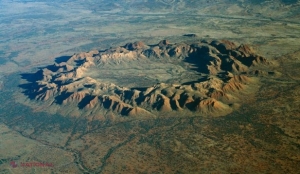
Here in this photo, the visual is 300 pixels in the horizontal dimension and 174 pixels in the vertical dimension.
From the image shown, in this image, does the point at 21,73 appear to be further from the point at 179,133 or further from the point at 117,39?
the point at 179,133

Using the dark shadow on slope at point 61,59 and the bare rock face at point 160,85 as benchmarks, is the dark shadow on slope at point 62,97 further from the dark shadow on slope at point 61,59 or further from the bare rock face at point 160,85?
the dark shadow on slope at point 61,59

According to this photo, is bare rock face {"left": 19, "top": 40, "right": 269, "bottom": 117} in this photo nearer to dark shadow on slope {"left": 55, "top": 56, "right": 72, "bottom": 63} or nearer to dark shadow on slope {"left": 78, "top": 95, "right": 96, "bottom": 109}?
dark shadow on slope {"left": 78, "top": 95, "right": 96, "bottom": 109}

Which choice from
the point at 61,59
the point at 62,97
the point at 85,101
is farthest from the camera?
the point at 61,59

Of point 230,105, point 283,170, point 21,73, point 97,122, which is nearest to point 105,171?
point 97,122

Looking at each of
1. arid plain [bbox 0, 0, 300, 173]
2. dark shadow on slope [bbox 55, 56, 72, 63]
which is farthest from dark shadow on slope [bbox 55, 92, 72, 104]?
dark shadow on slope [bbox 55, 56, 72, 63]

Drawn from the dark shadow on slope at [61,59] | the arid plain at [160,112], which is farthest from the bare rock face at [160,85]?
the dark shadow on slope at [61,59]

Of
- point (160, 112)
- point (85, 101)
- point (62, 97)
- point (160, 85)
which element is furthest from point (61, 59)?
point (160, 112)

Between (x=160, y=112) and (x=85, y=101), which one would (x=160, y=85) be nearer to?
(x=160, y=112)

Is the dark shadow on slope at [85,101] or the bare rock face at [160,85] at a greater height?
the bare rock face at [160,85]
